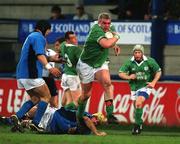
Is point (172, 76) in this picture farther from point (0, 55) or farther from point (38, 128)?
point (38, 128)

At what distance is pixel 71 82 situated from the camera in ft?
65.4

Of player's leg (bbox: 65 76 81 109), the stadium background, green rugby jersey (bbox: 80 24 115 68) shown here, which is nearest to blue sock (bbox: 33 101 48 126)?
green rugby jersey (bbox: 80 24 115 68)

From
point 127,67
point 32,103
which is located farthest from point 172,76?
point 32,103

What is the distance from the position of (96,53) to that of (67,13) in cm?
869

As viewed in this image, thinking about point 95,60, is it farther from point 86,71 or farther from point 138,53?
point 138,53

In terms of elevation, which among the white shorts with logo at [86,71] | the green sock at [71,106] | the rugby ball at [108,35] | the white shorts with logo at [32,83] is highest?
the rugby ball at [108,35]

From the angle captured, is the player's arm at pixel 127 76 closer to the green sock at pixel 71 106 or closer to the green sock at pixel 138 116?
the green sock at pixel 138 116

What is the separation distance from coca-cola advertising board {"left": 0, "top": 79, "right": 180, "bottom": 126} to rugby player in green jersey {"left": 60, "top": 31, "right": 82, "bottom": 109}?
4.96ft

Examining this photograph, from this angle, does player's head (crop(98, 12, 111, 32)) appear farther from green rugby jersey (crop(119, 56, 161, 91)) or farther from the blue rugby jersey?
green rugby jersey (crop(119, 56, 161, 91))

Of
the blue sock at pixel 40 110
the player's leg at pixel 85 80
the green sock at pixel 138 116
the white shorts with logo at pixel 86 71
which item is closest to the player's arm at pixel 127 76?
the green sock at pixel 138 116

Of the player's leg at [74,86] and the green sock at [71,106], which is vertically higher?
the player's leg at [74,86]

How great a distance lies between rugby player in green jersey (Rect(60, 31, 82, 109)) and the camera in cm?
1958

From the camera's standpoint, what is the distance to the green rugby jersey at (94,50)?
1636cm

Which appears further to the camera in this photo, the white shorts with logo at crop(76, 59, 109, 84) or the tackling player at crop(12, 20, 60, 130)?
the tackling player at crop(12, 20, 60, 130)
